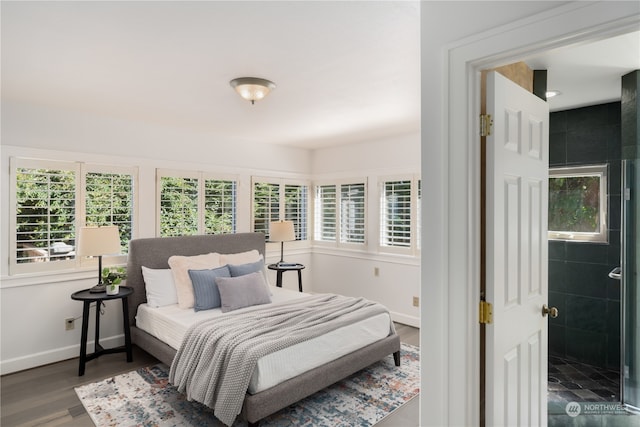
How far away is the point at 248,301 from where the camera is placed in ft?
12.0

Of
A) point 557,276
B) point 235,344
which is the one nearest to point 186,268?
point 235,344

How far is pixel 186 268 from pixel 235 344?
61.9 inches

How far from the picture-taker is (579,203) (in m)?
3.32

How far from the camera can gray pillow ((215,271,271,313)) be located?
3.57 m

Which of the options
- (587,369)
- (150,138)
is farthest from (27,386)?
(587,369)

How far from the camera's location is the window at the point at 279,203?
17.5ft

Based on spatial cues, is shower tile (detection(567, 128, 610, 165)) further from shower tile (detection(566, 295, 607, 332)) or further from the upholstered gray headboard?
the upholstered gray headboard

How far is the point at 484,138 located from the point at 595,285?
2.62 meters

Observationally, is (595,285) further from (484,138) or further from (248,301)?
(248,301)

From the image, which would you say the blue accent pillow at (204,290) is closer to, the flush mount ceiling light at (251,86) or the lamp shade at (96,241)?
the lamp shade at (96,241)

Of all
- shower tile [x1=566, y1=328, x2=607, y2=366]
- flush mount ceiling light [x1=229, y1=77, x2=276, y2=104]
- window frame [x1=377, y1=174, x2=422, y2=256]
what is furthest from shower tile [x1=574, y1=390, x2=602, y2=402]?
flush mount ceiling light [x1=229, y1=77, x2=276, y2=104]

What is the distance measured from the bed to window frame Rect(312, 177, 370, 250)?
3.95 feet

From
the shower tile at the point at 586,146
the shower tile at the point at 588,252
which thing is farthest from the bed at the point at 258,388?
the shower tile at the point at 586,146

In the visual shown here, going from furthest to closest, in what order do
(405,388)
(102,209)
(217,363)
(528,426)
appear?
(102,209) < (405,388) < (217,363) < (528,426)
